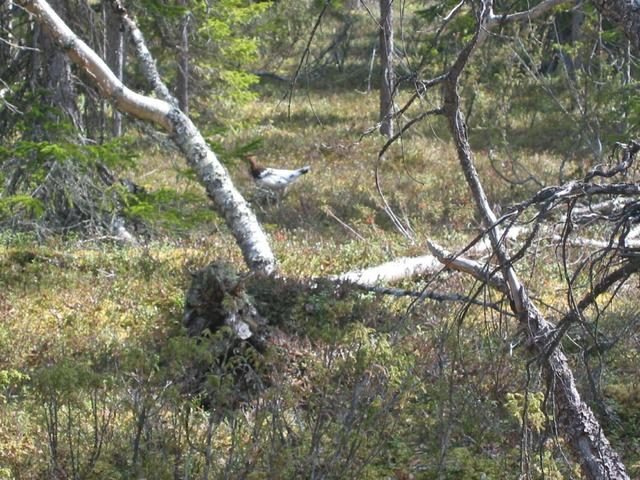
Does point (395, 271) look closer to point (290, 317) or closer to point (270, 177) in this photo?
point (290, 317)

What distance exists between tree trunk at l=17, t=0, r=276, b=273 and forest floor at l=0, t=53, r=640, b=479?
16.5 inches

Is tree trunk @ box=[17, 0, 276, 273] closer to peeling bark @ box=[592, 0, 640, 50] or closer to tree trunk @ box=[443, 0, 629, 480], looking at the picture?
tree trunk @ box=[443, 0, 629, 480]

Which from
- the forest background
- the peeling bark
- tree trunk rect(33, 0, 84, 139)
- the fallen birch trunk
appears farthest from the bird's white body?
the peeling bark

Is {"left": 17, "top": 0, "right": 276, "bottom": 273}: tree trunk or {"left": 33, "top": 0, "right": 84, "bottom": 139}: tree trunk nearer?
{"left": 17, "top": 0, "right": 276, "bottom": 273}: tree trunk

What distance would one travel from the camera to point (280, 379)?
18.5 feet

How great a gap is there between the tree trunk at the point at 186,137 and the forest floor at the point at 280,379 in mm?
419

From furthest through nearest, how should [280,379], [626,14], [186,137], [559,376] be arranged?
[186,137]
[280,379]
[559,376]
[626,14]

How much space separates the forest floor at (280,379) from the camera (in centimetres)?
488

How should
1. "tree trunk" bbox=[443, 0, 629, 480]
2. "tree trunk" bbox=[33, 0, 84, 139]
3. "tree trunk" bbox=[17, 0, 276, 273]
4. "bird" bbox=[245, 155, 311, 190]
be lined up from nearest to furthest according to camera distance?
"tree trunk" bbox=[443, 0, 629, 480]
"tree trunk" bbox=[17, 0, 276, 273]
"tree trunk" bbox=[33, 0, 84, 139]
"bird" bbox=[245, 155, 311, 190]

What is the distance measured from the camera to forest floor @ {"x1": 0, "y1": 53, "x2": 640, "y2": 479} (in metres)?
4.88

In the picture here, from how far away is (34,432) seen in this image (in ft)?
17.9

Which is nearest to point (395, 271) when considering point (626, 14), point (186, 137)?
point (186, 137)

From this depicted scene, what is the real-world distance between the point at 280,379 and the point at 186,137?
422 cm

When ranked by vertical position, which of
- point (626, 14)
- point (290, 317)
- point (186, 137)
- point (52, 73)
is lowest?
point (290, 317)
